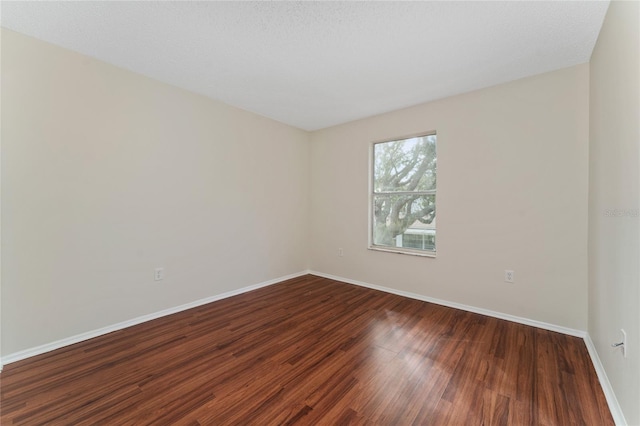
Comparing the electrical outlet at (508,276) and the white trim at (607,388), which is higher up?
the electrical outlet at (508,276)

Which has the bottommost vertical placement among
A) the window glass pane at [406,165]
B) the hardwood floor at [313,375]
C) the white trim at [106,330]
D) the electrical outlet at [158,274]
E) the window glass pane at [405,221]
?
the hardwood floor at [313,375]

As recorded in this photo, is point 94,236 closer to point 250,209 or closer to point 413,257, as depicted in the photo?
point 250,209

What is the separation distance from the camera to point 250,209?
355 cm

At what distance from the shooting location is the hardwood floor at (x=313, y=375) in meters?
1.41

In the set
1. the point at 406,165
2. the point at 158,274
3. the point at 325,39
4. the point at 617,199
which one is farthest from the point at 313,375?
the point at 406,165

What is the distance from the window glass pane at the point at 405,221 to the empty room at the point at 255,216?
39 mm

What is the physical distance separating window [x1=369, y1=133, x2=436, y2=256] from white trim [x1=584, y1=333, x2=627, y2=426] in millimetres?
1515

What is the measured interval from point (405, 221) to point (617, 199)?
2057 millimetres

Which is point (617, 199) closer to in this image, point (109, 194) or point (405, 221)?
point (405, 221)

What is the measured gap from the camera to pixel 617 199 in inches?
59.1

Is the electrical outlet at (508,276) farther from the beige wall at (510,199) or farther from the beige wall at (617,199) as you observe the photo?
the beige wall at (617,199)

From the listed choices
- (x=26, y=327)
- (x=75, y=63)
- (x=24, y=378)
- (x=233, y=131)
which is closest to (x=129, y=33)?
(x=75, y=63)

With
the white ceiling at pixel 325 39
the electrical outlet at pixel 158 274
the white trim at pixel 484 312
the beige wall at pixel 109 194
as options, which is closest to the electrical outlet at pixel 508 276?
the white trim at pixel 484 312

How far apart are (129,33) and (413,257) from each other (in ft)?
11.8
